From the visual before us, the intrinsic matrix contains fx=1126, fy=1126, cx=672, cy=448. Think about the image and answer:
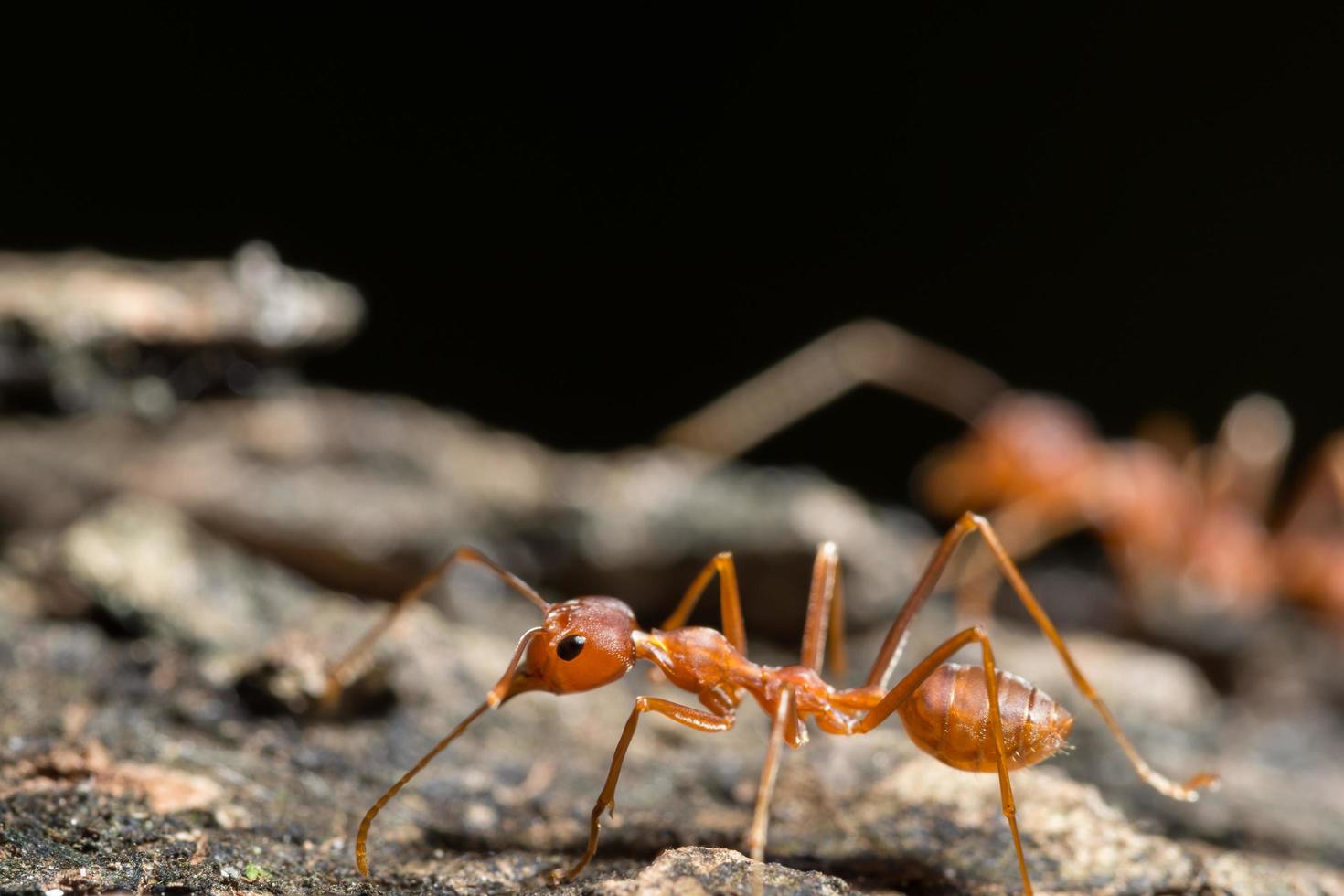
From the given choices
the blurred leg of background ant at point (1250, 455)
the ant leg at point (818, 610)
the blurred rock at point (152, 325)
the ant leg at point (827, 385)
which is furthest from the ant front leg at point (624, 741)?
the blurred leg of background ant at point (1250, 455)

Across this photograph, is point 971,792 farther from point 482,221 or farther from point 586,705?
point 482,221

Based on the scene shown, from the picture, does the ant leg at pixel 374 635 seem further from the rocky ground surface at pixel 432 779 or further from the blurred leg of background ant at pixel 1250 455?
the blurred leg of background ant at pixel 1250 455

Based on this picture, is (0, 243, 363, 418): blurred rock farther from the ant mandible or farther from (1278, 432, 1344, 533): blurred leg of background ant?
(1278, 432, 1344, 533): blurred leg of background ant

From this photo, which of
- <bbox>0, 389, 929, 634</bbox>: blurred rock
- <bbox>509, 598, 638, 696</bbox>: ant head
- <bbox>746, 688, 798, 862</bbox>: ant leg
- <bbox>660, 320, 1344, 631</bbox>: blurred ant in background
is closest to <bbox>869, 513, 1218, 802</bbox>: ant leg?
<bbox>746, 688, 798, 862</bbox>: ant leg

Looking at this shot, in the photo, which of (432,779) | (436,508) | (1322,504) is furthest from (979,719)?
(1322,504)

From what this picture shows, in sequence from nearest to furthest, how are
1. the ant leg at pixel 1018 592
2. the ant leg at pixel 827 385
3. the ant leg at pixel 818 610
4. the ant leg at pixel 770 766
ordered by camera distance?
the ant leg at pixel 770 766
the ant leg at pixel 1018 592
the ant leg at pixel 818 610
the ant leg at pixel 827 385
